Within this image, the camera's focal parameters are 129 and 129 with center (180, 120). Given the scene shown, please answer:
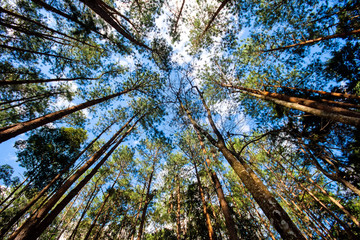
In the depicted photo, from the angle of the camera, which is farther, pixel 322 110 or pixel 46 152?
pixel 46 152

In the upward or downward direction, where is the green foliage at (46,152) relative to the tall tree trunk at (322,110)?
upward

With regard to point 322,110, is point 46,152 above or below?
above

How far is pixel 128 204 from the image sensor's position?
13117 mm

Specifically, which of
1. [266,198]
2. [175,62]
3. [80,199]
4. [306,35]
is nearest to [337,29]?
[306,35]

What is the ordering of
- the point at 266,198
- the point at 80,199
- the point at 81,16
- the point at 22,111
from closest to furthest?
the point at 266,198
the point at 81,16
the point at 22,111
the point at 80,199

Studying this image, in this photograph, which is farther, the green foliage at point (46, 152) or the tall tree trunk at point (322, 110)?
the green foliage at point (46, 152)

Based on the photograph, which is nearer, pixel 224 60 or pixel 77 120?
pixel 224 60

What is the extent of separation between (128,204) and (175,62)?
46.5 feet

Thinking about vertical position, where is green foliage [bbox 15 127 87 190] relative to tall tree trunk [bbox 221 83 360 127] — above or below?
above

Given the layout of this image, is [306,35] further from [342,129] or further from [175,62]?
[175,62]

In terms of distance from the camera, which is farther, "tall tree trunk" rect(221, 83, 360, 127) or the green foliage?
the green foliage

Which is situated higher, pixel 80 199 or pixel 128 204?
pixel 80 199

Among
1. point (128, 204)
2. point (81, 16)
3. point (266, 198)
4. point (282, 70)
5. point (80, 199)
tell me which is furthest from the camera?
point (80, 199)

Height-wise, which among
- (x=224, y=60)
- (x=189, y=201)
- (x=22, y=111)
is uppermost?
(x=224, y=60)
